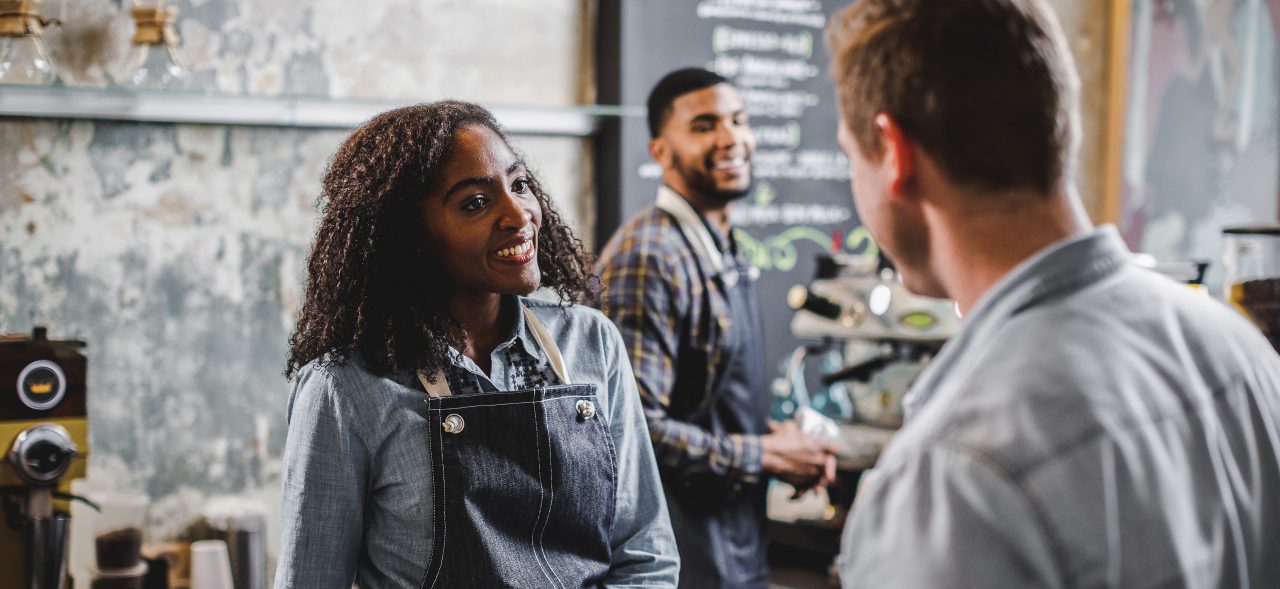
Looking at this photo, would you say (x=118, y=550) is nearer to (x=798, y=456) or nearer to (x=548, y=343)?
(x=548, y=343)

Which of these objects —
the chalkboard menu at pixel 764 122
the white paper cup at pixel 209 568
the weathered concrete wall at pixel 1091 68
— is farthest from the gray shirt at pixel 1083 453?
the weathered concrete wall at pixel 1091 68

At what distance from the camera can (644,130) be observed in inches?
139

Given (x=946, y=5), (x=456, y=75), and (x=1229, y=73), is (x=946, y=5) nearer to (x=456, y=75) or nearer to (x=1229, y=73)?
(x=456, y=75)

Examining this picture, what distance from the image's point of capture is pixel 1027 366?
865 mm

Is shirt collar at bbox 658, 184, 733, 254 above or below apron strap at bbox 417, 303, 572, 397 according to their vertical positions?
above

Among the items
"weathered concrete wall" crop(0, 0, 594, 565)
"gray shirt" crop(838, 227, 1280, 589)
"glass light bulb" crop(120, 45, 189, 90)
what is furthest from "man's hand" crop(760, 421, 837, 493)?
"gray shirt" crop(838, 227, 1280, 589)

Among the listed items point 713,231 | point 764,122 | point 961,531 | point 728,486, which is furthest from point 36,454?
point 764,122

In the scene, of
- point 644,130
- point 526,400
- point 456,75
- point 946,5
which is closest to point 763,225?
point 644,130

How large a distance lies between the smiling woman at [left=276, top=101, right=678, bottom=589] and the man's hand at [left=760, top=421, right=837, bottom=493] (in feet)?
3.10

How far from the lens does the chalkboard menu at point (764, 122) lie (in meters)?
3.51

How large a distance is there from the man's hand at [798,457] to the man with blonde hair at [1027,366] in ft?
5.36

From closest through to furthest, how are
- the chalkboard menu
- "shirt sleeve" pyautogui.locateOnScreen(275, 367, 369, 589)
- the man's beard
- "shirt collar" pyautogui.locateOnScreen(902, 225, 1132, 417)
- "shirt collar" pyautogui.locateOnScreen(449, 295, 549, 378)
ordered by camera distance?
"shirt collar" pyautogui.locateOnScreen(902, 225, 1132, 417)
"shirt sleeve" pyautogui.locateOnScreen(275, 367, 369, 589)
"shirt collar" pyautogui.locateOnScreen(449, 295, 549, 378)
the man's beard
the chalkboard menu

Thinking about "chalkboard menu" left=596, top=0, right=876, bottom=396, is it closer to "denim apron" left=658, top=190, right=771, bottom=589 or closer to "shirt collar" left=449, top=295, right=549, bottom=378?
"denim apron" left=658, top=190, right=771, bottom=589

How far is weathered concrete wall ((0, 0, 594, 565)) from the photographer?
8.79 feet
